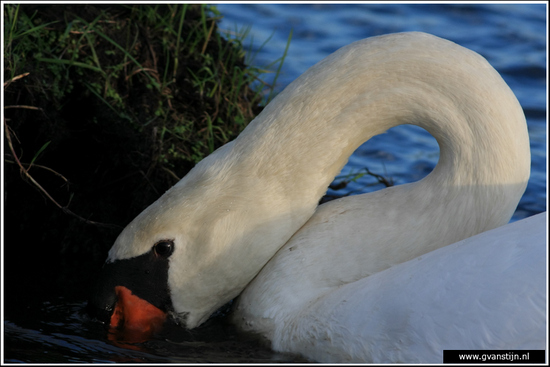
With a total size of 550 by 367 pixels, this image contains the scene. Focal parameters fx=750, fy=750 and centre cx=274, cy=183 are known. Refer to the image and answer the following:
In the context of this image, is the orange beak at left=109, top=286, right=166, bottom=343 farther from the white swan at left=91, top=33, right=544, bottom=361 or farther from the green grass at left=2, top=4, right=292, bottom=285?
the green grass at left=2, top=4, right=292, bottom=285

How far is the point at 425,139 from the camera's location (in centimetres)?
744

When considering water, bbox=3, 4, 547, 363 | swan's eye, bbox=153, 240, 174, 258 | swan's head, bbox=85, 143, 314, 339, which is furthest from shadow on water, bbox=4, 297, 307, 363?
swan's eye, bbox=153, 240, 174, 258

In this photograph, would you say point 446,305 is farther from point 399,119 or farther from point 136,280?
point 136,280

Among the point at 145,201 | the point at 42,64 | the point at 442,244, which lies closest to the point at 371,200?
the point at 442,244

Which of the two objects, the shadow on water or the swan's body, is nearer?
the swan's body

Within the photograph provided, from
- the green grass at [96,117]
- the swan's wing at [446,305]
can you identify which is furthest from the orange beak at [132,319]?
the green grass at [96,117]

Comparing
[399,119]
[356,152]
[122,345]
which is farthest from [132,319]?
[356,152]

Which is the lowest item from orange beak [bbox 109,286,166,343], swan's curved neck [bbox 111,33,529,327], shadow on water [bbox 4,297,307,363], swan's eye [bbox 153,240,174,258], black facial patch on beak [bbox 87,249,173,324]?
shadow on water [bbox 4,297,307,363]

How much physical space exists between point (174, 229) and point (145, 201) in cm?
154

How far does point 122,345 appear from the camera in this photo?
389 cm

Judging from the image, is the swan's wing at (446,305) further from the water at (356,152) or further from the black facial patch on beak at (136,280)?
the black facial patch on beak at (136,280)

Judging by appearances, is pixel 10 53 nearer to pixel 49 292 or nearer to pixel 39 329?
pixel 49 292

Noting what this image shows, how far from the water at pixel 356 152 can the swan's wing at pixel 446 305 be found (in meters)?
0.43

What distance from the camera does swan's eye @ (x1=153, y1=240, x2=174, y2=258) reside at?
385 centimetres
